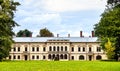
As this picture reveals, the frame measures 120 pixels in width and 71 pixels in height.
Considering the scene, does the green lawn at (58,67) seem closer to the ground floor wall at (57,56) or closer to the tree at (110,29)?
the tree at (110,29)

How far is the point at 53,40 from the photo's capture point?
101812 mm

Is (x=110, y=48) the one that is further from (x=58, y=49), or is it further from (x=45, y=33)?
(x=45, y=33)

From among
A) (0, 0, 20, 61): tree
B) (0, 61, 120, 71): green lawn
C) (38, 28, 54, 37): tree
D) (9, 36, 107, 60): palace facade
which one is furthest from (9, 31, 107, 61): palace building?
(0, 61, 120, 71): green lawn

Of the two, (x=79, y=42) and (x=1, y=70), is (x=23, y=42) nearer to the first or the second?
(x=79, y=42)

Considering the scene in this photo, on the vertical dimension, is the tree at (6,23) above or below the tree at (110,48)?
above

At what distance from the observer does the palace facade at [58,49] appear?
334ft

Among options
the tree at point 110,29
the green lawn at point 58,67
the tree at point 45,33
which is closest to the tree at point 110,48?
the tree at point 110,29

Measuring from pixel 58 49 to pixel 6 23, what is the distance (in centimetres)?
5550

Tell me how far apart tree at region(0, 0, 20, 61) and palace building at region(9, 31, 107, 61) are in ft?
172

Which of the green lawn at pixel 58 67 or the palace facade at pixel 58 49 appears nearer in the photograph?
the green lawn at pixel 58 67

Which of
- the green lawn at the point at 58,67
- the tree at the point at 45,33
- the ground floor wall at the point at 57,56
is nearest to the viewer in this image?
the green lawn at the point at 58,67

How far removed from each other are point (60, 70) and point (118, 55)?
44.2m

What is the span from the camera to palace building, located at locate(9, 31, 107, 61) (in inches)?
4008

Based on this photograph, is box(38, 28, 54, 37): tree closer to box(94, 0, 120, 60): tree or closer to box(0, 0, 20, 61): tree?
box(94, 0, 120, 60): tree
